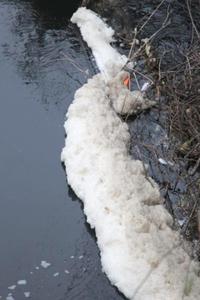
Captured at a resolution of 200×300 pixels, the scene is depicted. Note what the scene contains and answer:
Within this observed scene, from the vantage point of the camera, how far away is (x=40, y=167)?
Result: 604cm

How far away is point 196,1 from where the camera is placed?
8.22 m

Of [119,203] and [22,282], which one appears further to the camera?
[119,203]

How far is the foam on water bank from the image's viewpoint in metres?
4.81

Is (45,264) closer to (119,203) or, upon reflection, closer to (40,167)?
(119,203)

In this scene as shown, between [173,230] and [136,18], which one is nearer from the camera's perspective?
[173,230]

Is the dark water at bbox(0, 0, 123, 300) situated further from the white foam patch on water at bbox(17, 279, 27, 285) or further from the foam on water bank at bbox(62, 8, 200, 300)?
the foam on water bank at bbox(62, 8, 200, 300)

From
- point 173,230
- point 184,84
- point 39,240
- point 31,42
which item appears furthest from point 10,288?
point 31,42

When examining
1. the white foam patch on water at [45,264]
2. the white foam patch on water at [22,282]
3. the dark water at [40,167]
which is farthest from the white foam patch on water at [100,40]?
the white foam patch on water at [22,282]

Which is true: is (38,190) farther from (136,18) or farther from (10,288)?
(136,18)

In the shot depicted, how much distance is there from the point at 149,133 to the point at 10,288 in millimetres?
2266

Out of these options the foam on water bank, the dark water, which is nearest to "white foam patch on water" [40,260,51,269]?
the dark water

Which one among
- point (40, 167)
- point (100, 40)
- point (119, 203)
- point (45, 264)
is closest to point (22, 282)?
point (45, 264)

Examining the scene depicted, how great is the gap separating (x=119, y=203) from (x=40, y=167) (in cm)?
106

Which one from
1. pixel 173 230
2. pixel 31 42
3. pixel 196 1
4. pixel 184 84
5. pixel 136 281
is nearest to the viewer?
pixel 136 281
